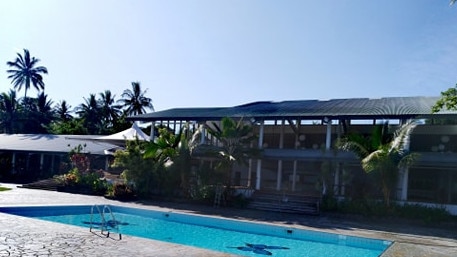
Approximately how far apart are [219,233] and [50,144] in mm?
26063

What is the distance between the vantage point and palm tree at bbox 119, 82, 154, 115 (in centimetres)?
5791

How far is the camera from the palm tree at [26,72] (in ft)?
199

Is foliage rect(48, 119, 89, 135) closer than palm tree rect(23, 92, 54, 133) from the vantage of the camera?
Yes

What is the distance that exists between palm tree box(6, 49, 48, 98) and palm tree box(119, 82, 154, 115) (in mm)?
14452

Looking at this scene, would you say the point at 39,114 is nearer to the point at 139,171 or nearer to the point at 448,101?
the point at 139,171

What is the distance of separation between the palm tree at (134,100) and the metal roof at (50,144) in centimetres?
1704

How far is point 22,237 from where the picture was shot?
965cm

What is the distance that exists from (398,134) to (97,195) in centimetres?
1716

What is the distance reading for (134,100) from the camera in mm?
58094

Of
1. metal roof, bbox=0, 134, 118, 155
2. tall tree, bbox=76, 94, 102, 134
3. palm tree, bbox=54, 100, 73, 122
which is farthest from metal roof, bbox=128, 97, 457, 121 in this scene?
palm tree, bbox=54, 100, 73, 122

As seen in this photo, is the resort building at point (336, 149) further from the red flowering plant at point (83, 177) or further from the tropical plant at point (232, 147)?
the red flowering plant at point (83, 177)

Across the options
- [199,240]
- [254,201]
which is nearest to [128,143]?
[254,201]

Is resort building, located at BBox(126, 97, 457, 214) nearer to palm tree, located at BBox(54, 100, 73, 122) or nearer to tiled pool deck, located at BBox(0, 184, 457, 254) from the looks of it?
tiled pool deck, located at BBox(0, 184, 457, 254)

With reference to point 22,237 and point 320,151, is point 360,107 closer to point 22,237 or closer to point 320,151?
point 320,151
